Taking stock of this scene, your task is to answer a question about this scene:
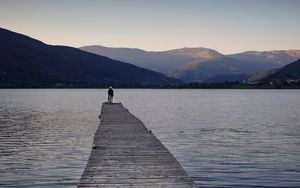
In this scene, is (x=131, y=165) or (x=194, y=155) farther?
(x=194, y=155)

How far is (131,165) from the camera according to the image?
1864 centimetres

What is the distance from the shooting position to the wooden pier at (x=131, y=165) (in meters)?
15.6

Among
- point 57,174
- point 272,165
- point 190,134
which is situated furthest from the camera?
point 190,134

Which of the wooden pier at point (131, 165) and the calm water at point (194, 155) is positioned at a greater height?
the wooden pier at point (131, 165)

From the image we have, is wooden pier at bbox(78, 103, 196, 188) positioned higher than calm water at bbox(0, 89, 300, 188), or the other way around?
wooden pier at bbox(78, 103, 196, 188)

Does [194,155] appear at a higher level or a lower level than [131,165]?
lower

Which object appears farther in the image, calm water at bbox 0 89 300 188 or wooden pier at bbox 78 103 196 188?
calm water at bbox 0 89 300 188

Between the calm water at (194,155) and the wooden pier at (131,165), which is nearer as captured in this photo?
the wooden pier at (131,165)

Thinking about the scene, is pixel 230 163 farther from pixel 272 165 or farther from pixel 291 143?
pixel 291 143

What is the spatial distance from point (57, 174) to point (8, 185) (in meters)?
2.77

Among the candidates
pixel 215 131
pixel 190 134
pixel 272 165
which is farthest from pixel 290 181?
pixel 215 131

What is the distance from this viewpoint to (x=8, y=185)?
20.5 meters

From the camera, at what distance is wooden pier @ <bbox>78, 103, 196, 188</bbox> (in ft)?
51.1

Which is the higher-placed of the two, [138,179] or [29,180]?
[138,179]
